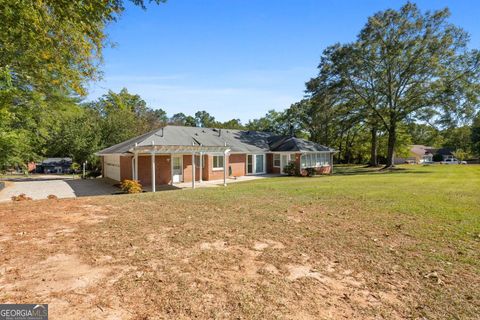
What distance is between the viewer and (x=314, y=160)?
27844mm

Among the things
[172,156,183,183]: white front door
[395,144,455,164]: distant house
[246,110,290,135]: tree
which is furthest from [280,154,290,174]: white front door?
[395,144,455,164]: distant house

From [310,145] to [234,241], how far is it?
24070 mm

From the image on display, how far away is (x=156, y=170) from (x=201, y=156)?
10.5 feet

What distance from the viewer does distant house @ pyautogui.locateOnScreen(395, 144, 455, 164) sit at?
2672 inches

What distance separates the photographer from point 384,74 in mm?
29641

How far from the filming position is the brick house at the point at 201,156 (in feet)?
58.5

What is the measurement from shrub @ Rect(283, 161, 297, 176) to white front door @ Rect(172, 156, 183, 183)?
34.4 feet

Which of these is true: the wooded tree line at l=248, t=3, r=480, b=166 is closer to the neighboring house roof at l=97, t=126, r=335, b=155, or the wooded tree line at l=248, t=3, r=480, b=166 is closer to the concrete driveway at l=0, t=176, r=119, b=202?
the neighboring house roof at l=97, t=126, r=335, b=155

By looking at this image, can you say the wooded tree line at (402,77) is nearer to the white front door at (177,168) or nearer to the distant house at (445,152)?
the white front door at (177,168)

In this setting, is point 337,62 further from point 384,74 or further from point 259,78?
point 259,78

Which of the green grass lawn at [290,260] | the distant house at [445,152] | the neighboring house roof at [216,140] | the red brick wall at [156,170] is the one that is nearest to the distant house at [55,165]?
the neighboring house roof at [216,140]

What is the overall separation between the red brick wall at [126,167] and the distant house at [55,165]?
101 ft

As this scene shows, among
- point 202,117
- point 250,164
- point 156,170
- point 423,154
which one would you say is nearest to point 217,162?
point 250,164

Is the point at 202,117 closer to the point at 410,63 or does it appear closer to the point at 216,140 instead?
the point at 216,140
